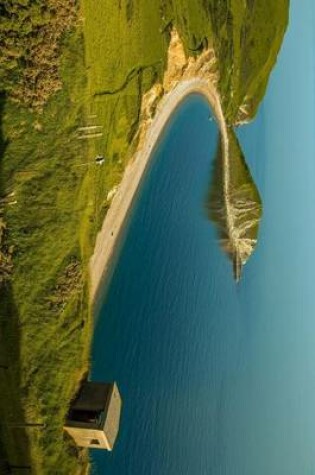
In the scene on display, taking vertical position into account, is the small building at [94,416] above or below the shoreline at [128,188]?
below

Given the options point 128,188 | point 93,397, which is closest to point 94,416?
point 93,397

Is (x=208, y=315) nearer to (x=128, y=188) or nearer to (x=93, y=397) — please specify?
(x=128, y=188)

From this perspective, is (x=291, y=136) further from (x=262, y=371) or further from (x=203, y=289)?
(x=203, y=289)

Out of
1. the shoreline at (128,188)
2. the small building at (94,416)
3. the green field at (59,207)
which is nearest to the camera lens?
the green field at (59,207)

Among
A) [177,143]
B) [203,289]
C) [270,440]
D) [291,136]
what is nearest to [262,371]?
[270,440]

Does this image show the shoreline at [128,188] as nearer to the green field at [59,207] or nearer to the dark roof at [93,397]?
the green field at [59,207]

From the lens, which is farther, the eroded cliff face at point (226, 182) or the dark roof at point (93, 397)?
the eroded cliff face at point (226, 182)

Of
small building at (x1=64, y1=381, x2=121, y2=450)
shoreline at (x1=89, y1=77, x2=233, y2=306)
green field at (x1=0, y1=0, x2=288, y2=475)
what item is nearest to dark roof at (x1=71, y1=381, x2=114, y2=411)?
small building at (x1=64, y1=381, x2=121, y2=450)

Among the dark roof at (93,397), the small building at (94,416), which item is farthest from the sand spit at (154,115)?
the small building at (94,416)
